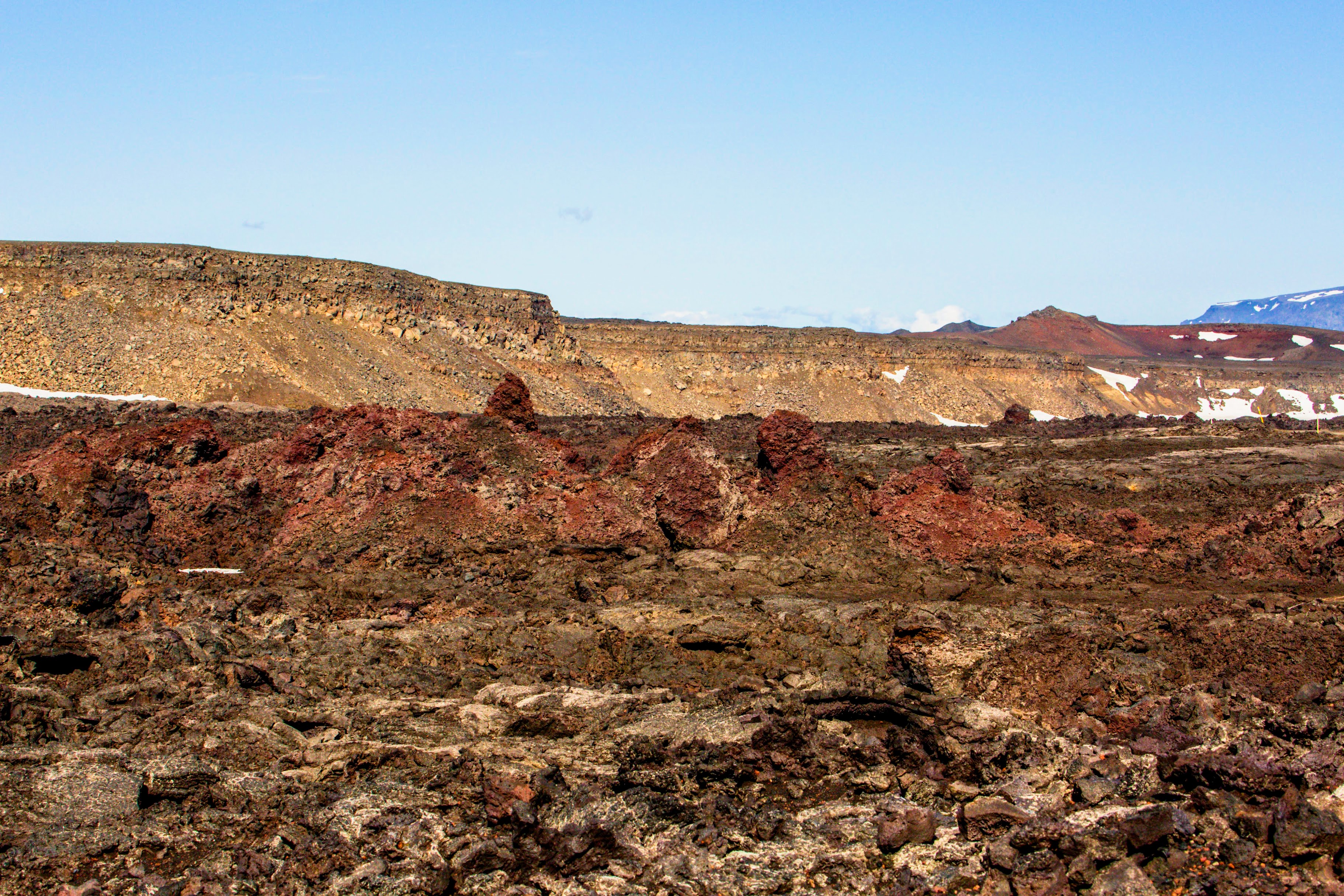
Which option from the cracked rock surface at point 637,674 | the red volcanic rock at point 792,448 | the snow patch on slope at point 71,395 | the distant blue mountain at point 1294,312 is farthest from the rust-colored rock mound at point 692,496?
the distant blue mountain at point 1294,312

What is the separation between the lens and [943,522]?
15.9 metres

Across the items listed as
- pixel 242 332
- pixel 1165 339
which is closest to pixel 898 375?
pixel 242 332

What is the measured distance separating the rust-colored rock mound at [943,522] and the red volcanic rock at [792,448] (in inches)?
62.1

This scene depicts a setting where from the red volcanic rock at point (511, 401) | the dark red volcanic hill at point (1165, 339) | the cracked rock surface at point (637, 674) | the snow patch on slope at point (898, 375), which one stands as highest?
the dark red volcanic hill at point (1165, 339)

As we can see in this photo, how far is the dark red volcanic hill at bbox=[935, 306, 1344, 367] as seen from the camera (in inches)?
4264

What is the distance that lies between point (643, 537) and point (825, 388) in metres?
46.4

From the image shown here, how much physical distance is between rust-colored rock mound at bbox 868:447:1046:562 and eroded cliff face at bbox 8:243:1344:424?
27.3 meters

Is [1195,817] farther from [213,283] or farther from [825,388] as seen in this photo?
[825,388]

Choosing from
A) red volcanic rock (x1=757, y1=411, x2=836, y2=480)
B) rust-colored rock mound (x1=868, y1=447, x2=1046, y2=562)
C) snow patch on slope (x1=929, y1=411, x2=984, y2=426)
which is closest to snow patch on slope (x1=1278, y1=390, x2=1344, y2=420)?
snow patch on slope (x1=929, y1=411, x2=984, y2=426)

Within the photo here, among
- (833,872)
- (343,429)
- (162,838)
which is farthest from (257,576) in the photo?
(833,872)

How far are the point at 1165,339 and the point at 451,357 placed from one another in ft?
Result: 310

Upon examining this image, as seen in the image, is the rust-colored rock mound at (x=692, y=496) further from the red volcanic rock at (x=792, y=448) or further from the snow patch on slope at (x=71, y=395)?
the snow patch on slope at (x=71, y=395)

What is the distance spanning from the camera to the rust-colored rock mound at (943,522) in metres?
15.7

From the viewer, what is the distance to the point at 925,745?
8.66 meters
